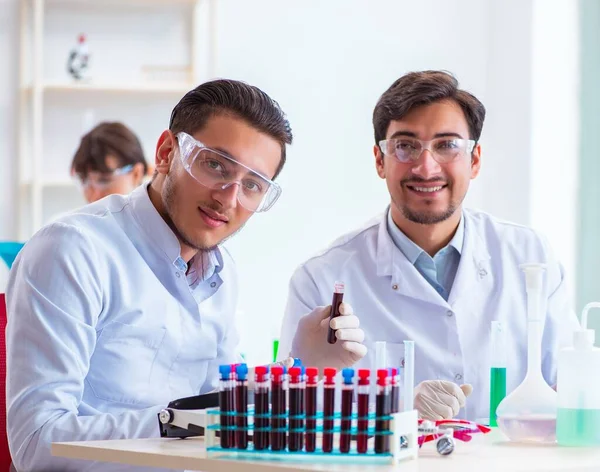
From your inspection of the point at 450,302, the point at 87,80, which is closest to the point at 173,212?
the point at 450,302

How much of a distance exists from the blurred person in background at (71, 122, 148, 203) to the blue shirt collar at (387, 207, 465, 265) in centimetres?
165

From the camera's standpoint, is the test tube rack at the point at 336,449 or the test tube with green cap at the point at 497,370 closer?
the test tube rack at the point at 336,449

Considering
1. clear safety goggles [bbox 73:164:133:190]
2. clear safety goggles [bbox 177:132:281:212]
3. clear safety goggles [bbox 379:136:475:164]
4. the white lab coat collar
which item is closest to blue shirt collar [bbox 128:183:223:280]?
clear safety goggles [bbox 177:132:281:212]

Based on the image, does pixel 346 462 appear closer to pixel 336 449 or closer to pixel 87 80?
pixel 336 449

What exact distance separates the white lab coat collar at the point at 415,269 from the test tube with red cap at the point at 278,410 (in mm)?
1135

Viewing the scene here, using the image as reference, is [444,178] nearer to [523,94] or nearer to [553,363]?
[553,363]

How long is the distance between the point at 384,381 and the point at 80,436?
56 centimetres

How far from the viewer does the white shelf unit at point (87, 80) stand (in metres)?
4.51

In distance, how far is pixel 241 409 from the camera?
4.56 ft

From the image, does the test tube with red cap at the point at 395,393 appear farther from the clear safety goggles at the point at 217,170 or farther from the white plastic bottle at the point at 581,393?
the clear safety goggles at the point at 217,170

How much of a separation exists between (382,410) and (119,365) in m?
0.68

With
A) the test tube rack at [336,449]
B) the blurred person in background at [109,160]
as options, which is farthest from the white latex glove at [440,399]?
the blurred person in background at [109,160]

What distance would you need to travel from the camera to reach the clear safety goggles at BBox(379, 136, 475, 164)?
8.45 feet

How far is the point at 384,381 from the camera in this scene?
1.35 m
